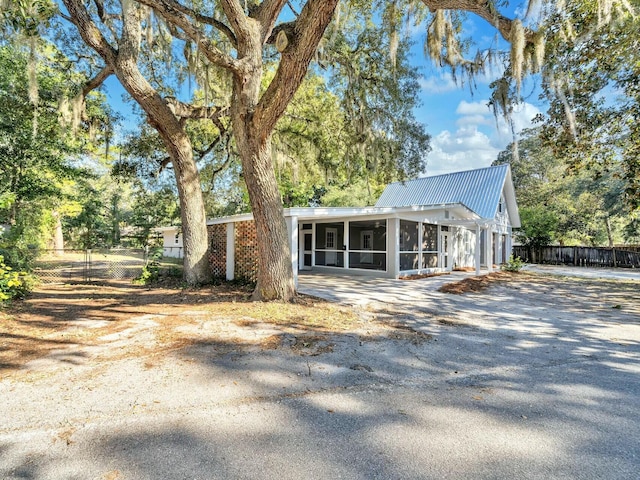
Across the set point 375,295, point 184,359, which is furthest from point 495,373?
point 375,295

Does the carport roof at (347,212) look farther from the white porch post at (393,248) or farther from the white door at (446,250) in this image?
the white door at (446,250)

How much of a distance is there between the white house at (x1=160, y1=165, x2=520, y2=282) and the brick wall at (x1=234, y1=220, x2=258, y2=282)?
0.10 feet

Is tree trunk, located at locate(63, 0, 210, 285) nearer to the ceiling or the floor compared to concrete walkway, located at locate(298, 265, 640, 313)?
nearer to the ceiling

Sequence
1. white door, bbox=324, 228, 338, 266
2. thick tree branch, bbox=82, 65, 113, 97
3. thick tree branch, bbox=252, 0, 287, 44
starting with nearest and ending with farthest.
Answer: thick tree branch, bbox=252, 0, 287, 44, thick tree branch, bbox=82, 65, 113, 97, white door, bbox=324, 228, 338, 266

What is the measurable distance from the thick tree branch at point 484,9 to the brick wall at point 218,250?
8184 mm

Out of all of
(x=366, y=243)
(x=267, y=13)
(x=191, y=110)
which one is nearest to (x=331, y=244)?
(x=366, y=243)

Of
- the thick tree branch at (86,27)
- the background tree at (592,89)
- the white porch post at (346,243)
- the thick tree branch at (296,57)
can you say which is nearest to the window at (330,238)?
the white porch post at (346,243)

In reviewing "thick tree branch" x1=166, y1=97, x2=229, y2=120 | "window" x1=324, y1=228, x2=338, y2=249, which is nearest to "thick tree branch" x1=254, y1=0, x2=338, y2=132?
"thick tree branch" x1=166, y1=97, x2=229, y2=120

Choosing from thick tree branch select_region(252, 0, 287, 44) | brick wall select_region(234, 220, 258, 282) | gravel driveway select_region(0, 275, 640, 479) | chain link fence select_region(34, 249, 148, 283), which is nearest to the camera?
gravel driveway select_region(0, 275, 640, 479)

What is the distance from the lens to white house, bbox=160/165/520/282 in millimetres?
10109

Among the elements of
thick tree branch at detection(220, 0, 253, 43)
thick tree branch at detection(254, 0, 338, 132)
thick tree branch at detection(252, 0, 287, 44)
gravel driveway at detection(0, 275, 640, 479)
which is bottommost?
gravel driveway at detection(0, 275, 640, 479)

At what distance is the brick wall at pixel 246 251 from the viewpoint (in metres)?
9.62

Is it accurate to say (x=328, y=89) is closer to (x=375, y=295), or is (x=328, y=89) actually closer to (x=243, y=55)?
(x=243, y=55)

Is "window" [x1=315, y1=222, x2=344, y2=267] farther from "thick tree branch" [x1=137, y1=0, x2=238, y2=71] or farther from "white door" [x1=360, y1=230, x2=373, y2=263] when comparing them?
"thick tree branch" [x1=137, y1=0, x2=238, y2=71]
